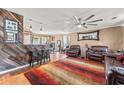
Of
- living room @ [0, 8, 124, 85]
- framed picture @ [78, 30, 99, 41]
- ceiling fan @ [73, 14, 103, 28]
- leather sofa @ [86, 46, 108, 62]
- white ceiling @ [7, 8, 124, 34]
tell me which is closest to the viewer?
living room @ [0, 8, 124, 85]

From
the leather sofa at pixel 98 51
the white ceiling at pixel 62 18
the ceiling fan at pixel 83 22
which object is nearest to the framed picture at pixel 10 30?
the white ceiling at pixel 62 18

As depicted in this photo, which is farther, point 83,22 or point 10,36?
point 83,22

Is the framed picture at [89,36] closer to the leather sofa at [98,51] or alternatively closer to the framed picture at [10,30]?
the leather sofa at [98,51]

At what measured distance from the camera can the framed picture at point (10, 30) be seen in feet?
9.57

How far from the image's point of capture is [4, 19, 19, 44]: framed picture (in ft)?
9.57

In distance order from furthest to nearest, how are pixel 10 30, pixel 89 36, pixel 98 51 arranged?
1. pixel 98 51
2. pixel 89 36
3. pixel 10 30

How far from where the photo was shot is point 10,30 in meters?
3.00

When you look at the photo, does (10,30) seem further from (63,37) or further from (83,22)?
(83,22)

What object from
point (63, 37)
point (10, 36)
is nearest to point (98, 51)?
point (63, 37)

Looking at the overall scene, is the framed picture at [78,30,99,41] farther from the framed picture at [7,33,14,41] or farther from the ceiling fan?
the framed picture at [7,33,14,41]

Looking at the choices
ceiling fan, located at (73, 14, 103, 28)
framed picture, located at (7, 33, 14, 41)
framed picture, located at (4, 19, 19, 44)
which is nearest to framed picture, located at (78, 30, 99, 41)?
ceiling fan, located at (73, 14, 103, 28)

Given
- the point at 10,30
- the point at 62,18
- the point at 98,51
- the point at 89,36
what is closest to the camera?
the point at 10,30
